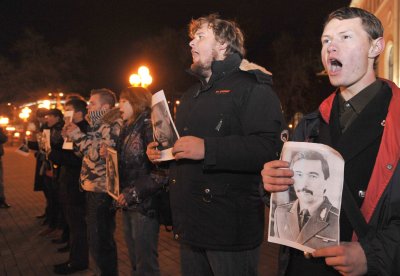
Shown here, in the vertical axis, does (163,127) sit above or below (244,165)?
above

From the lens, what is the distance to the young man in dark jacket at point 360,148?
160 centimetres

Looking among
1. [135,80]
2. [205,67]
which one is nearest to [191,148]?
[205,67]

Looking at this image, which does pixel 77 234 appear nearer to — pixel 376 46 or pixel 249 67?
pixel 249 67

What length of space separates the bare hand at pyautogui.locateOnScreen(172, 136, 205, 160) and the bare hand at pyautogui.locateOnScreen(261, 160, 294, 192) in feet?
2.23

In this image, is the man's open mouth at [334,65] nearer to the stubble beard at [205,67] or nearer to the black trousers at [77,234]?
the stubble beard at [205,67]

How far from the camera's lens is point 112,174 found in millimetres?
4098

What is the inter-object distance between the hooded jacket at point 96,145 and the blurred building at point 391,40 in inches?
639

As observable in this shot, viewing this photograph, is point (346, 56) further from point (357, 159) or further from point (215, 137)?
point (215, 137)

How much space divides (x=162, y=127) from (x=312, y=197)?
51.0 inches

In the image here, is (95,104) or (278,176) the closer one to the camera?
(278,176)

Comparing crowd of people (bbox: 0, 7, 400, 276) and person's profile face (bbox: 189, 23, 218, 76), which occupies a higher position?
person's profile face (bbox: 189, 23, 218, 76)

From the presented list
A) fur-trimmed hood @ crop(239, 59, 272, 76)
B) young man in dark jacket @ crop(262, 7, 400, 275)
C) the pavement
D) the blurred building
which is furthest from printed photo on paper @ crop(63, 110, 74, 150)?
the blurred building

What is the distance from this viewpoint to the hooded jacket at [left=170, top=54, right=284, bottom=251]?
2.40m

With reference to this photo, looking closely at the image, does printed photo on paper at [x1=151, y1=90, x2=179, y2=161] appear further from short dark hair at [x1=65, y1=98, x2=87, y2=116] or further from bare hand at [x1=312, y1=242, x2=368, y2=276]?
short dark hair at [x1=65, y1=98, x2=87, y2=116]
